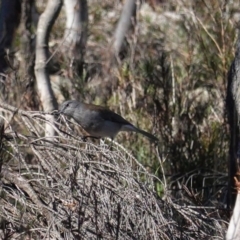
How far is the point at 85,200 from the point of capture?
4.82 metres

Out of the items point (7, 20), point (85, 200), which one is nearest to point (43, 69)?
point (7, 20)

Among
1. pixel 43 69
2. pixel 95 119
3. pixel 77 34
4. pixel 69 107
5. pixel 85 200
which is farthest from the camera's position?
pixel 77 34

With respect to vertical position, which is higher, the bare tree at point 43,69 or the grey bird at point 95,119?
the bare tree at point 43,69

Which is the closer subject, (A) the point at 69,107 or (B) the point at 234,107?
(B) the point at 234,107

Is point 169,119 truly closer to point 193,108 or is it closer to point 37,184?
point 193,108

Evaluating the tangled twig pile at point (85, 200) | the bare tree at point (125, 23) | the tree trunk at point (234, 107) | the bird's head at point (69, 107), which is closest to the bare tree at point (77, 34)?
the bare tree at point (125, 23)

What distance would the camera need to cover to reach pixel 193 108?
7.88m

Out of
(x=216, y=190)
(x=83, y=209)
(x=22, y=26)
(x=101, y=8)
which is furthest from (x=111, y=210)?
(x=101, y=8)

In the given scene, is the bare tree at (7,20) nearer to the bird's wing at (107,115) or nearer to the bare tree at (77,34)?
the bird's wing at (107,115)

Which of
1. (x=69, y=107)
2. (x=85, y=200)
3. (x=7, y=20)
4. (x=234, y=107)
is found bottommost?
(x=85, y=200)

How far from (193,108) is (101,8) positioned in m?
6.40

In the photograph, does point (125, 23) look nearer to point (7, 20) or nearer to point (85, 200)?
point (7, 20)

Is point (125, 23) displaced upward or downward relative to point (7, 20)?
downward

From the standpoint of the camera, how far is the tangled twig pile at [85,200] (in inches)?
183
